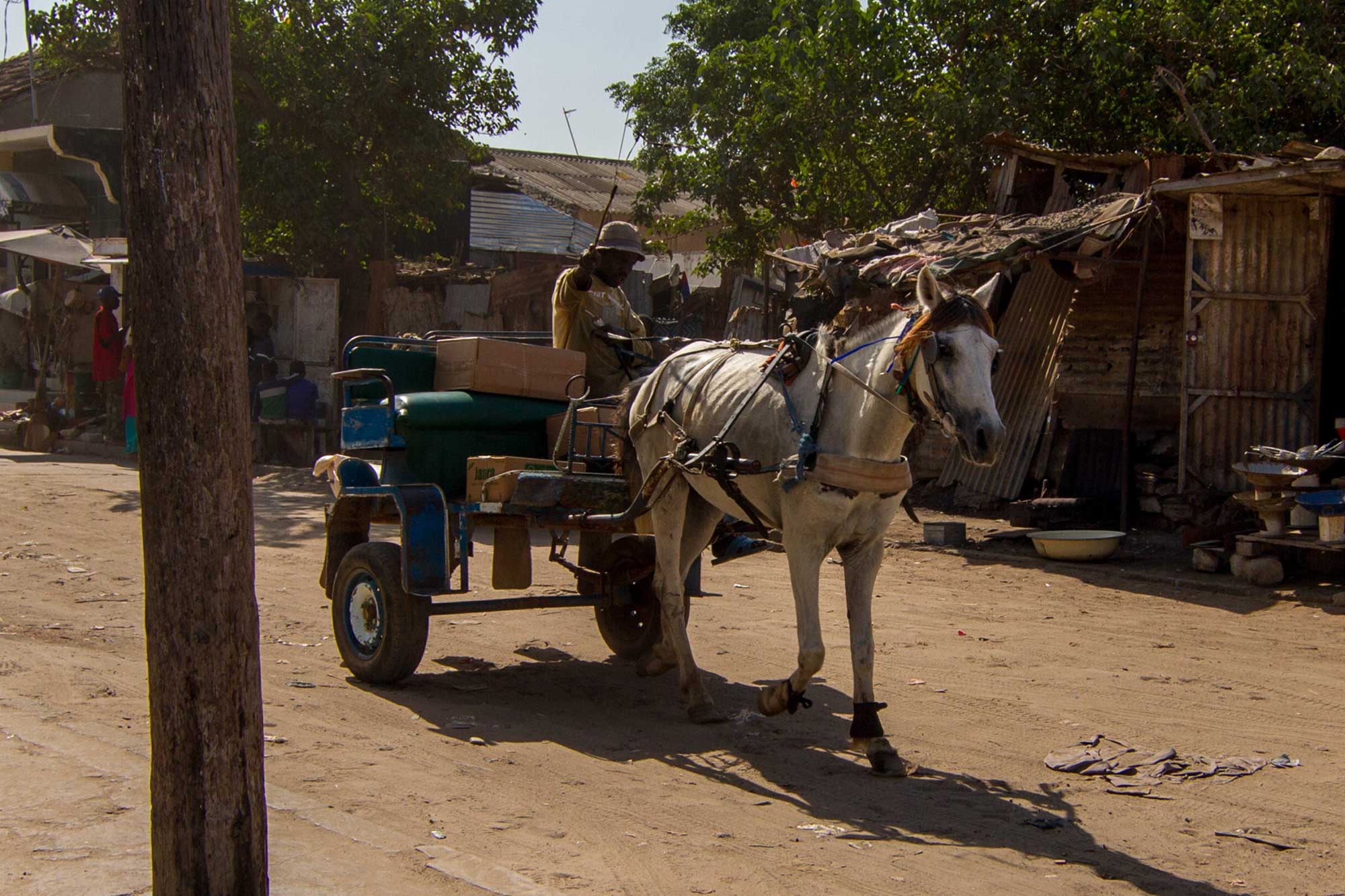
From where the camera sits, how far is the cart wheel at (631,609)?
7695 millimetres

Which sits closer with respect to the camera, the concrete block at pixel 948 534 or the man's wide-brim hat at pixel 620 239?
the man's wide-brim hat at pixel 620 239

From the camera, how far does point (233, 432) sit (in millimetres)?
3504

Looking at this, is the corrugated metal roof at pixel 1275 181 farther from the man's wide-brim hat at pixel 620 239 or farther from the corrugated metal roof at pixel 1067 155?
the man's wide-brim hat at pixel 620 239

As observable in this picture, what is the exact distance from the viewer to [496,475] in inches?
268

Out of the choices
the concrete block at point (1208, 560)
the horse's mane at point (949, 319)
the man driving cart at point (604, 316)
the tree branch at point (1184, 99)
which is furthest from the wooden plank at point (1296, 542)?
the horse's mane at point (949, 319)

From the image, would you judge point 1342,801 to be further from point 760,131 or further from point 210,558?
point 760,131

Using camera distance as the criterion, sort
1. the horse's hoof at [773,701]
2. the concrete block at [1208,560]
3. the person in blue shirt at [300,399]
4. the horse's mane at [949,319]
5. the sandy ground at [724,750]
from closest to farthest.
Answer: the sandy ground at [724,750] → the horse's mane at [949,319] → the horse's hoof at [773,701] → the concrete block at [1208,560] → the person in blue shirt at [300,399]

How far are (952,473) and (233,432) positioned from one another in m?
12.3

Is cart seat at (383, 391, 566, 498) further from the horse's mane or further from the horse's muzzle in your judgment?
the horse's muzzle

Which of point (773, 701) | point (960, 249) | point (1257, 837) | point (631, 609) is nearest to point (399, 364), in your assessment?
point (631, 609)

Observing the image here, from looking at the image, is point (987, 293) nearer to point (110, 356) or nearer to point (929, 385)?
point (929, 385)

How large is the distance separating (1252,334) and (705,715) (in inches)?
302

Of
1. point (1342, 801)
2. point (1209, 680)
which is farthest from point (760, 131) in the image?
point (1342, 801)

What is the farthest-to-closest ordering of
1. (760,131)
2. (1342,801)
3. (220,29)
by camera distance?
(760,131)
(1342,801)
(220,29)
